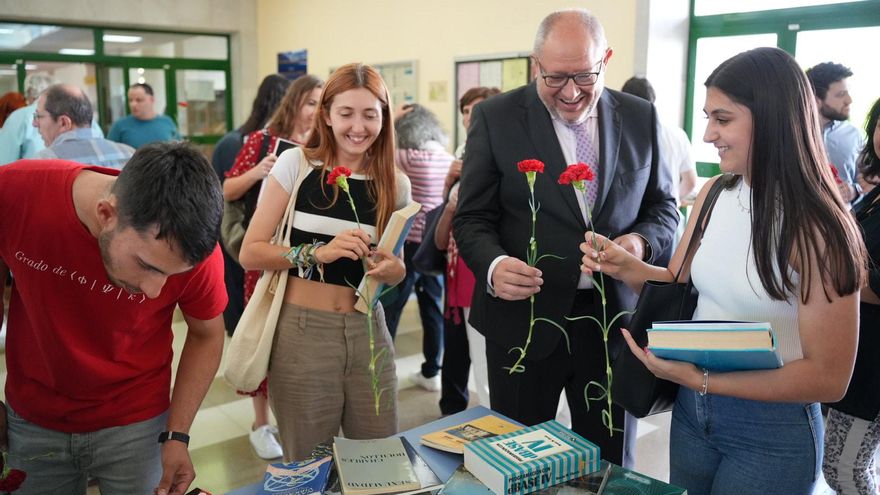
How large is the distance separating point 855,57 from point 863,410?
2993mm

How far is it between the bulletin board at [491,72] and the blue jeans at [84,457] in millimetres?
3921

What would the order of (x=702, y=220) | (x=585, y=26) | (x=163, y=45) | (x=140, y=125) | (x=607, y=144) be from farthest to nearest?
(x=163, y=45) < (x=140, y=125) < (x=607, y=144) < (x=585, y=26) < (x=702, y=220)

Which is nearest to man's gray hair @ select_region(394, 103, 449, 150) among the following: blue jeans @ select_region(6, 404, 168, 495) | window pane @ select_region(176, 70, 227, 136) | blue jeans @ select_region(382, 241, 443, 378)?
blue jeans @ select_region(382, 241, 443, 378)

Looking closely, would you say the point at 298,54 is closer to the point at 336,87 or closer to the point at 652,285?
the point at 336,87

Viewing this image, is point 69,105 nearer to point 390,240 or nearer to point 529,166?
point 390,240

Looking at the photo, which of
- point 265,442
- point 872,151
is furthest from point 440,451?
point 265,442

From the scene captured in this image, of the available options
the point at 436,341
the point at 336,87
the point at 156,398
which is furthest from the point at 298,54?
the point at 156,398

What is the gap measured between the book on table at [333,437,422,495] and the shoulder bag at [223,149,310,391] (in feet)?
2.01

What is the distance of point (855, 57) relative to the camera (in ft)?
13.0

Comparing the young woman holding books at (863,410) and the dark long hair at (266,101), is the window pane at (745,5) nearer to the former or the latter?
the young woman holding books at (863,410)

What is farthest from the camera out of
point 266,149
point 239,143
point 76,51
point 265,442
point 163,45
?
point 163,45

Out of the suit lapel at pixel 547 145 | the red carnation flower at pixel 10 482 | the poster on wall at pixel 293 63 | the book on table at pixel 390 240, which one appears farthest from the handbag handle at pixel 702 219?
the poster on wall at pixel 293 63

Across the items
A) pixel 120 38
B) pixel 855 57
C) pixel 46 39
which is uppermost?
pixel 120 38

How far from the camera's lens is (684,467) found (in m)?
1.51
